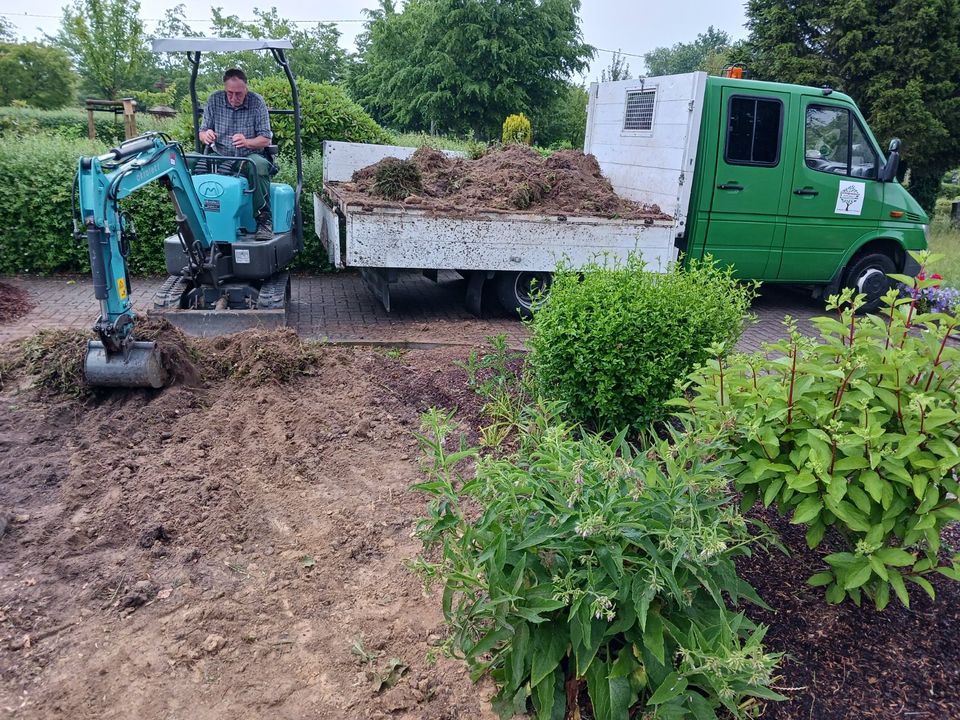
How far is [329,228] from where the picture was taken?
779 centimetres

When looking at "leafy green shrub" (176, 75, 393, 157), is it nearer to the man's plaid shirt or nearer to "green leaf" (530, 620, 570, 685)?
the man's plaid shirt

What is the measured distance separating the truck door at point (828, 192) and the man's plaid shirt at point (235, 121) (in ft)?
18.9

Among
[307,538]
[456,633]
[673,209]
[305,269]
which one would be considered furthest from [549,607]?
[305,269]

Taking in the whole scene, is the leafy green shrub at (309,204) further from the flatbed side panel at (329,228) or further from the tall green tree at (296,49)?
the tall green tree at (296,49)

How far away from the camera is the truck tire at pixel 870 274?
28.8 ft

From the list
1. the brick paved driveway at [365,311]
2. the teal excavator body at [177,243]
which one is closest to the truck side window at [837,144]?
the brick paved driveway at [365,311]

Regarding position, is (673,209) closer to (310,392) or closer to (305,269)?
(310,392)

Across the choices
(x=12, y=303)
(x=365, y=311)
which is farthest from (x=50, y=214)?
(x=365, y=311)

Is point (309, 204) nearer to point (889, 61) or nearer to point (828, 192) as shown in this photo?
point (828, 192)

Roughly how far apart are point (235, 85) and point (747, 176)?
17.7 feet

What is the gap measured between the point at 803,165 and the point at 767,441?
21.3 ft

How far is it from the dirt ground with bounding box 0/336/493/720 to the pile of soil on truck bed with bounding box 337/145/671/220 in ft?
8.57

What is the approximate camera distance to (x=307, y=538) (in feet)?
12.0

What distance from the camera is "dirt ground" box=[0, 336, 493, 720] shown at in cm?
266
